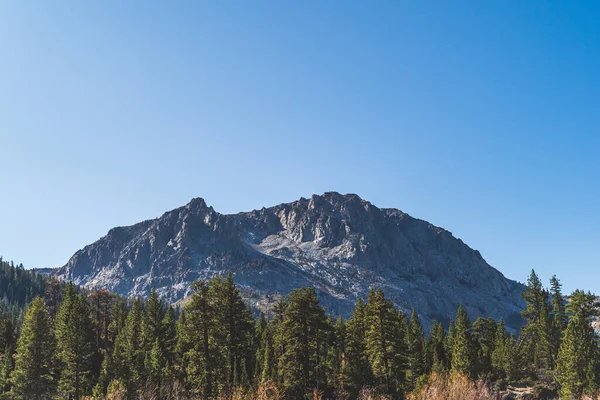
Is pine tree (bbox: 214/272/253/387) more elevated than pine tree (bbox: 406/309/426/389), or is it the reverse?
pine tree (bbox: 214/272/253/387)

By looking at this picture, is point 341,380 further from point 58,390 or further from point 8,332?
point 8,332

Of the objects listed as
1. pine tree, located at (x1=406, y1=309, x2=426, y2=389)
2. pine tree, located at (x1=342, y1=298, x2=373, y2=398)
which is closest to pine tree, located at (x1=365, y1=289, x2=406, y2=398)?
pine tree, located at (x1=342, y1=298, x2=373, y2=398)

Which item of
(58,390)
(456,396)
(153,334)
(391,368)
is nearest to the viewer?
(456,396)

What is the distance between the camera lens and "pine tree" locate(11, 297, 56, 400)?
5659 cm

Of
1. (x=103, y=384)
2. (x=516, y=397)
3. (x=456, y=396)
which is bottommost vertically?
(x=516, y=397)

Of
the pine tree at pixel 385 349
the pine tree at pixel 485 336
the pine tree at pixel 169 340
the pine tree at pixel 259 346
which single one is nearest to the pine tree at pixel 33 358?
the pine tree at pixel 169 340

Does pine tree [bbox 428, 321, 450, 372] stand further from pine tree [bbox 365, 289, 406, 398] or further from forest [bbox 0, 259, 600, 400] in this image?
pine tree [bbox 365, 289, 406, 398]

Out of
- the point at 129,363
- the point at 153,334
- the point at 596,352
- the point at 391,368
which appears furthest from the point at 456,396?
the point at 153,334

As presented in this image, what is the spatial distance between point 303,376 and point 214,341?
9.85 meters

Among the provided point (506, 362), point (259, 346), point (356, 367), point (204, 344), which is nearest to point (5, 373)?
point (204, 344)

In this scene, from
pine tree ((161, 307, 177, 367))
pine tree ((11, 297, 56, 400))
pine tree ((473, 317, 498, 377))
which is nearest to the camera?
pine tree ((11, 297, 56, 400))

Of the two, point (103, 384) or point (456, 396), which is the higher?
point (456, 396)

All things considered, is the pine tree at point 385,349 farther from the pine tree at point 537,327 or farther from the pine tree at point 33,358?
the pine tree at point 33,358

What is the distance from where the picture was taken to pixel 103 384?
5547cm
